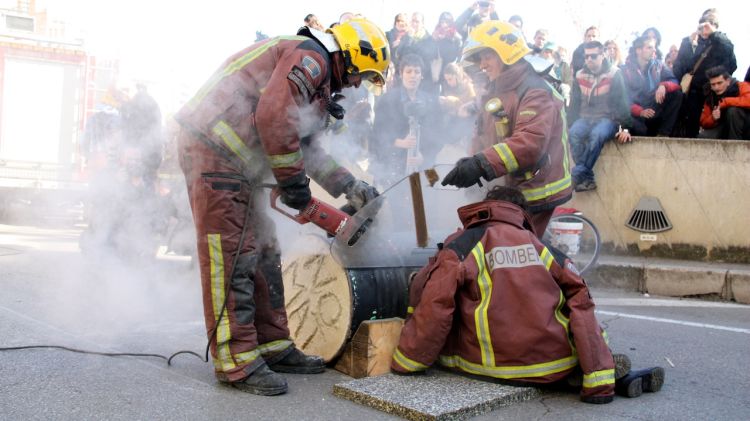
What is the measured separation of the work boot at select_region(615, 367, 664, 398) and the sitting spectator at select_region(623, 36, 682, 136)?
16.9 ft

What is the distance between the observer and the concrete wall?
7.35 meters

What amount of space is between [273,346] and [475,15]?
6.10 meters

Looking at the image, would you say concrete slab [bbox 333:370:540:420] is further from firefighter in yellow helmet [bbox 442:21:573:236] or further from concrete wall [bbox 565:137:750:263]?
concrete wall [bbox 565:137:750:263]

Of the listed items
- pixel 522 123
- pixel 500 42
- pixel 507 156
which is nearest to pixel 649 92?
pixel 500 42

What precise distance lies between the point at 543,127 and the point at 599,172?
4.38 m

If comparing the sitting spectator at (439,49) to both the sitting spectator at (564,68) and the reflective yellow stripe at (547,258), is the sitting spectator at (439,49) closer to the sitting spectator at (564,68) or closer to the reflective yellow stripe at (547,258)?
the sitting spectator at (564,68)

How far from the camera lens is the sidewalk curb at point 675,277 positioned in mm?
6656

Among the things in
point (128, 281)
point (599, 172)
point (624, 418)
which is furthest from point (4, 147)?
point (624, 418)

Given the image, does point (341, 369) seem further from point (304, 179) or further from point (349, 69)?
point (349, 69)

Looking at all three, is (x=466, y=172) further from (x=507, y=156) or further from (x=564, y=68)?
(x=564, y=68)

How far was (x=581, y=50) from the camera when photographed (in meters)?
8.18

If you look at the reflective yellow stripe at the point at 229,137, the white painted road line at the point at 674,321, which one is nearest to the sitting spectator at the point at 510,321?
the reflective yellow stripe at the point at 229,137

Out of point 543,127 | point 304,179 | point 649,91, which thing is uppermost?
point 649,91

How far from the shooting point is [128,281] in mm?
6078
